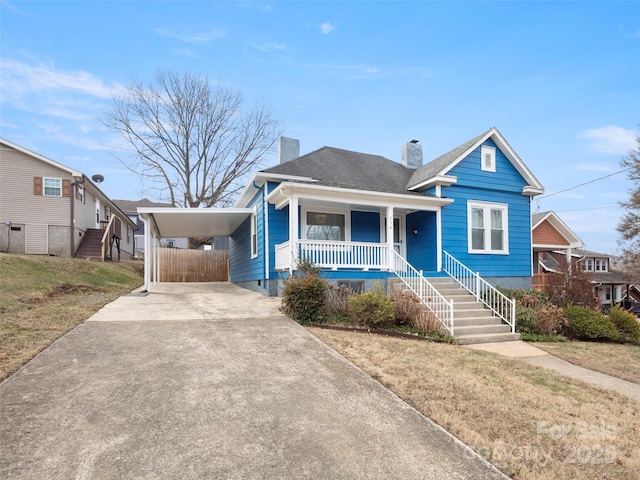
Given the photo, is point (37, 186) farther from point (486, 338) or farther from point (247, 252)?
point (486, 338)

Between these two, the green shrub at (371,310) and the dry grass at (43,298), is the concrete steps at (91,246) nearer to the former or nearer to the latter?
the dry grass at (43,298)

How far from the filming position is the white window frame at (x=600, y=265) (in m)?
32.9

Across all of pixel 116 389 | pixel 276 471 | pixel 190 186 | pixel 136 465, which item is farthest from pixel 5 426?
pixel 190 186

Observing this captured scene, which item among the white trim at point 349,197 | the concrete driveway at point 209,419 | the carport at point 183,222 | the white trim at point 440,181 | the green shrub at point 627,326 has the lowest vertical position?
the green shrub at point 627,326

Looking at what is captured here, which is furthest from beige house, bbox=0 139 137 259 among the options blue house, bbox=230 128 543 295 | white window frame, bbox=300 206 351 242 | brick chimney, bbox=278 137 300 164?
white window frame, bbox=300 206 351 242

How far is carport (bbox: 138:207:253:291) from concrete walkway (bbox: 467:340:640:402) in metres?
9.35

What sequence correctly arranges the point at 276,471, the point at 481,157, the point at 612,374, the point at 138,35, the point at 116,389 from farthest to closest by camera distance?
1. the point at 481,157
2. the point at 138,35
3. the point at 612,374
4. the point at 116,389
5. the point at 276,471

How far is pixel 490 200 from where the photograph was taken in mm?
13930

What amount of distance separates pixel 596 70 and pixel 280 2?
1219 cm

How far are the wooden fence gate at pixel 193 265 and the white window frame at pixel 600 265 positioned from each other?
103 ft

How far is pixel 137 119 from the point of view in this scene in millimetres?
26219

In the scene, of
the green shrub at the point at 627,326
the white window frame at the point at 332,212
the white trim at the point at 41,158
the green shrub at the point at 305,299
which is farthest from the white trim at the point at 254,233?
the white trim at the point at 41,158

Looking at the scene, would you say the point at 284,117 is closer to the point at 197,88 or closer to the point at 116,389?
the point at 197,88

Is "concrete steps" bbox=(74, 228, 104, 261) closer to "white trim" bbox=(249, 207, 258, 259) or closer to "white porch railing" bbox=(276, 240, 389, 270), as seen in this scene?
"white trim" bbox=(249, 207, 258, 259)
